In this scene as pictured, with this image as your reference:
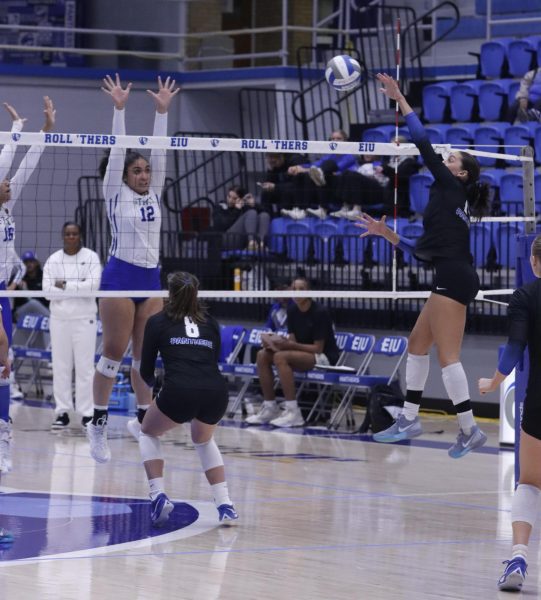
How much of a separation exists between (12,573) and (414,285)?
9.37 m

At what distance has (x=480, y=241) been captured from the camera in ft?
53.7

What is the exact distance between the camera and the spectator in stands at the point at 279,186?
18.3 m

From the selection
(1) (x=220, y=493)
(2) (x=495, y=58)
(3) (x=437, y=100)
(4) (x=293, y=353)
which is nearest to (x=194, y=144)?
(1) (x=220, y=493)

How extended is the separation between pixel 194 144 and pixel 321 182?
8.56 meters

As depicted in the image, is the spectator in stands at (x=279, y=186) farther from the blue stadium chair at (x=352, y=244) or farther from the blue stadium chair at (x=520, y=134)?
the blue stadium chair at (x=520, y=134)

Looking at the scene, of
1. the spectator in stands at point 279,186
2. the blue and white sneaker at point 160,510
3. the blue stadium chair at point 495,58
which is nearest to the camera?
the blue and white sneaker at point 160,510

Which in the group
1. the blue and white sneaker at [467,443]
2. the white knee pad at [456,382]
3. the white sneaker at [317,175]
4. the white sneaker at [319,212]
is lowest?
the blue and white sneaker at [467,443]

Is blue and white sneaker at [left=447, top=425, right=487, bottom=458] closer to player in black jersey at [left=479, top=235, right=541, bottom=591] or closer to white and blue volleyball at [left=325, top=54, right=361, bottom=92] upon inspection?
player in black jersey at [left=479, top=235, right=541, bottom=591]

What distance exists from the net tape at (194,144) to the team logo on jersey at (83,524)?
2.50 metres

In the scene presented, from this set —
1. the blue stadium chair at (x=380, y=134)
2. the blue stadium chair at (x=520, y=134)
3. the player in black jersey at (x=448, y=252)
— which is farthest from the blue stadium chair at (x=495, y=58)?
the player in black jersey at (x=448, y=252)

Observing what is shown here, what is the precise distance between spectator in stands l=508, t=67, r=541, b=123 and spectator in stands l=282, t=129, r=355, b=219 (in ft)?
7.31

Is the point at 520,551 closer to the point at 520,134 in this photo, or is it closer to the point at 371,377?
the point at 371,377

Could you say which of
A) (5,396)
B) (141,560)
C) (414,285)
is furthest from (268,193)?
(141,560)

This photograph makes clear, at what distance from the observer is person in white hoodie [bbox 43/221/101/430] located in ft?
47.3
